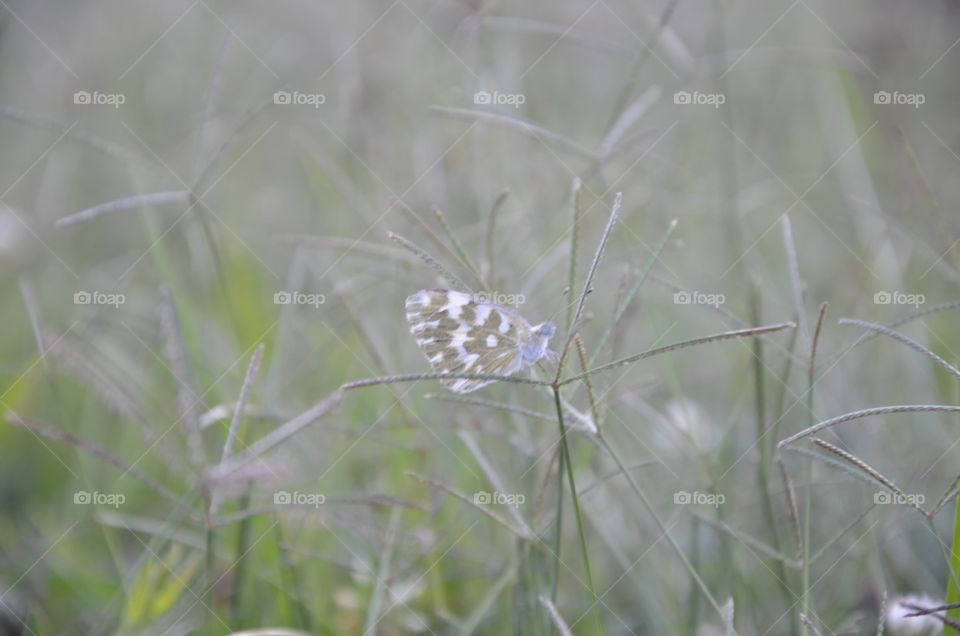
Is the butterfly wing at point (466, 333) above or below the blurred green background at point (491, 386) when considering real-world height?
above

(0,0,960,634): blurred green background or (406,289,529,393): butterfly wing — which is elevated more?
(406,289,529,393): butterfly wing

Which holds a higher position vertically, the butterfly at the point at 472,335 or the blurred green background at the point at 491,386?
the butterfly at the point at 472,335

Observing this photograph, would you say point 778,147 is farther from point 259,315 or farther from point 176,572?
point 176,572

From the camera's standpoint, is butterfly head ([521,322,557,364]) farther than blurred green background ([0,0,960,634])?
No

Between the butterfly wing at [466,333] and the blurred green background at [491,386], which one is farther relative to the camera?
the blurred green background at [491,386]

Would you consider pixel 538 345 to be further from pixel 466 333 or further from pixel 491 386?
pixel 491 386

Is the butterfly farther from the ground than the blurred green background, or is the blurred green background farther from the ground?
the butterfly

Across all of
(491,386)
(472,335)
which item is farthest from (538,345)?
(491,386)

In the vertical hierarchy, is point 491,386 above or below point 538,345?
below
